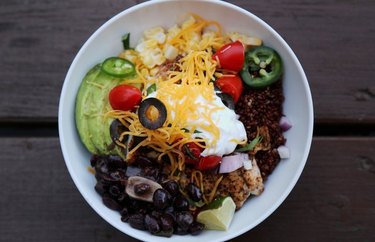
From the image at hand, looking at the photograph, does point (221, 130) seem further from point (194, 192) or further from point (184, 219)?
point (184, 219)

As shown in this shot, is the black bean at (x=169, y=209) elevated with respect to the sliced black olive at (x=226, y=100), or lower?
lower

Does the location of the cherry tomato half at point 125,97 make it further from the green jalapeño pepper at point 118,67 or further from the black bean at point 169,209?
the black bean at point 169,209

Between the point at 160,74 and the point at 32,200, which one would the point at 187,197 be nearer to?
the point at 160,74

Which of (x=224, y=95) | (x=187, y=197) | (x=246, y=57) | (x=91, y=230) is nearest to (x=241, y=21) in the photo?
(x=246, y=57)

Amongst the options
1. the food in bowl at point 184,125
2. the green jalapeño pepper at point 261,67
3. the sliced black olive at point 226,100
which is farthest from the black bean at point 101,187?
the green jalapeño pepper at point 261,67

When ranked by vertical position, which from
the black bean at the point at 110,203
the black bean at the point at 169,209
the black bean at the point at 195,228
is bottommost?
the black bean at the point at 195,228

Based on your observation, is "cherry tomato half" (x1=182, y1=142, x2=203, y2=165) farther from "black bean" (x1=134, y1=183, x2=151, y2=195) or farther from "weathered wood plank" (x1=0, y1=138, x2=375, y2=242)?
"weathered wood plank" (x1=0, y1=138, x2=375, y2=242)
